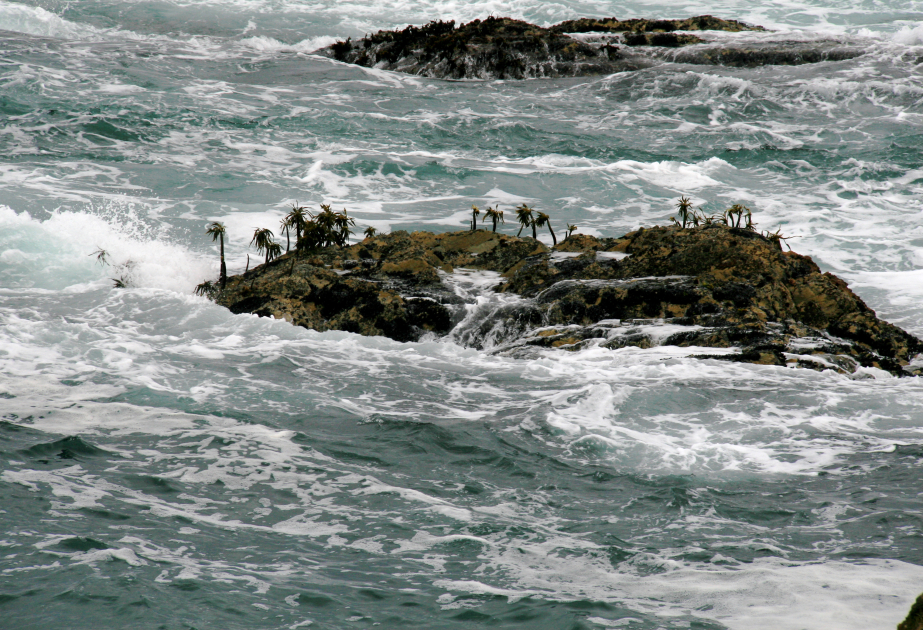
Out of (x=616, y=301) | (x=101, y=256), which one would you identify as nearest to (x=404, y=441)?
(x=616, y=301)

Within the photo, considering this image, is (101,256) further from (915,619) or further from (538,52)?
(538,52)

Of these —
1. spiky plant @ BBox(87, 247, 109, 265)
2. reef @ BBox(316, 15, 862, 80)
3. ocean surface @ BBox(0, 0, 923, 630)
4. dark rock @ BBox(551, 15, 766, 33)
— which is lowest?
ocean surface @ BBox(0, 0, 923, 630)

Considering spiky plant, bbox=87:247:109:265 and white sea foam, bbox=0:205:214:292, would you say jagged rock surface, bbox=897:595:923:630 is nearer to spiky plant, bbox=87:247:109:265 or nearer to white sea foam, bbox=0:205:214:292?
white sea foam, bbox=0:205:214:292

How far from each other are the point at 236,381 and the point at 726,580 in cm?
1023

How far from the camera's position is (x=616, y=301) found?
63.4ft

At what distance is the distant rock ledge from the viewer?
17656 millimetres

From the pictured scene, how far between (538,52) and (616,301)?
41646mm

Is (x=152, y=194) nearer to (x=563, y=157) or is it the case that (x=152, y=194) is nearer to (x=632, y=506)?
(x=563, y=157)

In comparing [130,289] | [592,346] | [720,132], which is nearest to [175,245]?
[130,289]

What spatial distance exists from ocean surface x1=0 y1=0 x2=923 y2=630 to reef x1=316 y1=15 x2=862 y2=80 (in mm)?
21703

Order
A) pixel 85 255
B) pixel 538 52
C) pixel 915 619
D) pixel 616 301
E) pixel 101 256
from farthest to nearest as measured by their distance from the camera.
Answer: pixel 538 52, pixel 85 255, pixel 101 256, pixel 616 301, pixel 915 619

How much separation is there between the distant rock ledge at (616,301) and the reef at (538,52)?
36.5 metres

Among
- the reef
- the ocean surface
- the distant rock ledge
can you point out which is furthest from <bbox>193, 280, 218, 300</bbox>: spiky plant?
the reef

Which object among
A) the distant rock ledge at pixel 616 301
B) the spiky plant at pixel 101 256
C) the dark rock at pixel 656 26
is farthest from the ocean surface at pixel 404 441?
the dark rock at pixel 656 26
